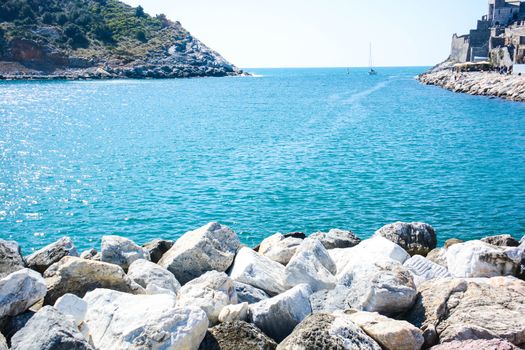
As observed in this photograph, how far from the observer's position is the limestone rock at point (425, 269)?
32.6 ft

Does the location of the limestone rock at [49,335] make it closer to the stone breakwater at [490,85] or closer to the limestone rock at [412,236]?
the limestone rock at [412,236]

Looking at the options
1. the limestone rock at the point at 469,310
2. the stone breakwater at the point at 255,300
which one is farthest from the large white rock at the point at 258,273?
the limestone rock at the point at 469,310

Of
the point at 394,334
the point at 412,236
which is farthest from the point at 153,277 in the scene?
the point at 412,236

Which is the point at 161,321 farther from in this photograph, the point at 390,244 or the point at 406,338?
the point at 390,244

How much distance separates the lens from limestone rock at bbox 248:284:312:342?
24.7 feet

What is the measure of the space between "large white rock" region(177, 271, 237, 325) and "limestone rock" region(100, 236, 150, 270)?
2304 mm

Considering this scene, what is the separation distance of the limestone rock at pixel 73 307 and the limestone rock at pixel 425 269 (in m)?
5.76

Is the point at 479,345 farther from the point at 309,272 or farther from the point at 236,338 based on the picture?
the point at 309,272

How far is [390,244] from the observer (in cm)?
1102

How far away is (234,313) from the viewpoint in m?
7.55

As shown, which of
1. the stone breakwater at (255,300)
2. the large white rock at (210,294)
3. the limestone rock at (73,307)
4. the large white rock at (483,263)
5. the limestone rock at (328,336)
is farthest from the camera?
the large white rock at (483,263)

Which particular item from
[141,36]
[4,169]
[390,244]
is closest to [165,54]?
[141,36]

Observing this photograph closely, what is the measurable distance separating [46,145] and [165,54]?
106032 mm

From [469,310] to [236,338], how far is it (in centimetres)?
326
